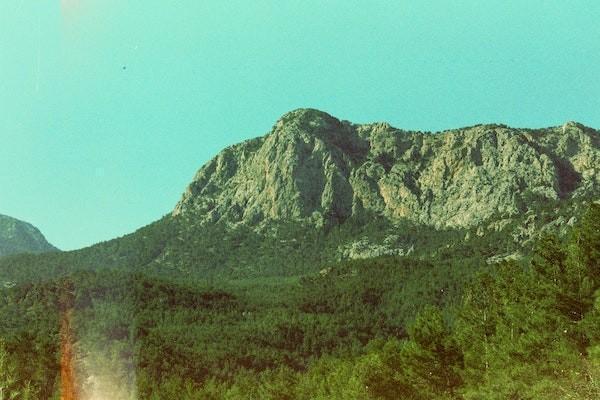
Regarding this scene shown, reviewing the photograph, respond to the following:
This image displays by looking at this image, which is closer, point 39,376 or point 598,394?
point 598,394

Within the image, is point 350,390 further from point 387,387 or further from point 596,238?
point 596,238

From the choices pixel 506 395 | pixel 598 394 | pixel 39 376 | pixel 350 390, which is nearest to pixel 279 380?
pixel 39 376

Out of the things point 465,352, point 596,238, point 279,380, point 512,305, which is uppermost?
point 596,238

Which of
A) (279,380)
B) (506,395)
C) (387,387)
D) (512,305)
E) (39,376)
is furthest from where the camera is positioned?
(279,380)

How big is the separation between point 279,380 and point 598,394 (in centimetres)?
8170

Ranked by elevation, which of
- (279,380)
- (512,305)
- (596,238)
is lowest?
(279,380)

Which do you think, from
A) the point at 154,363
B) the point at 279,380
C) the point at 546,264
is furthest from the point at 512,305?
the point at 154,363

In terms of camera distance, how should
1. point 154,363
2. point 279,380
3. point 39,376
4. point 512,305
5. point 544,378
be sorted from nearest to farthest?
point 544,378, point 512,305, point 39,376, point 279,380, point 154,363

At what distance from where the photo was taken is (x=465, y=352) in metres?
56.4

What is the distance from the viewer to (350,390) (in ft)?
224

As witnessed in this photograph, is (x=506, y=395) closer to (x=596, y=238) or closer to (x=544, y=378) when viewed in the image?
(x=544, y=378)

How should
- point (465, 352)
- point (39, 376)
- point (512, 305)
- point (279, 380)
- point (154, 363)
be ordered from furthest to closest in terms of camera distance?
1. point (154, 363)
2. point (279, 380)
3. point (39, 376)
4. point (465, 352)
5. point (512, 305)

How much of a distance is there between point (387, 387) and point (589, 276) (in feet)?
83.2

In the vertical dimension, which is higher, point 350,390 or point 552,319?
point 552,319
